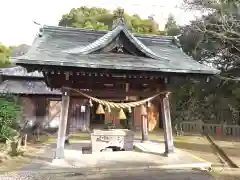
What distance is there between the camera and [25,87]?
18625 mm

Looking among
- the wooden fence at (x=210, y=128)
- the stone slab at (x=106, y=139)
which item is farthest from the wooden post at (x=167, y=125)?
the wooden fence at (x=210, y=128)

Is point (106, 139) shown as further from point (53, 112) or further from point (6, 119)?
point (53, 112)

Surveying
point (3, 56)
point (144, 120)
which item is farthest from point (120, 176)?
point (3, 56)

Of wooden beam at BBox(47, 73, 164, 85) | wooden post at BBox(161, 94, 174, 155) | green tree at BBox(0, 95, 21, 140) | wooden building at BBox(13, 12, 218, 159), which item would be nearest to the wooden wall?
green tree at BBox(0, 95, 21, 140)

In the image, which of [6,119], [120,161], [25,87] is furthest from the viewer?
[25,87]

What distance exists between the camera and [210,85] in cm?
1950

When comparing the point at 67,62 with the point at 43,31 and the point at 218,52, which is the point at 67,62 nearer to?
the point at 43,31

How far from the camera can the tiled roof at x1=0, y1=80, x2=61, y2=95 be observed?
17.6 m

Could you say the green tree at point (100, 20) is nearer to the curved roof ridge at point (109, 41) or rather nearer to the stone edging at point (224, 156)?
the stone edging at point (224, 156)

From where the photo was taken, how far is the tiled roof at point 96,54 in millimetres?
7953

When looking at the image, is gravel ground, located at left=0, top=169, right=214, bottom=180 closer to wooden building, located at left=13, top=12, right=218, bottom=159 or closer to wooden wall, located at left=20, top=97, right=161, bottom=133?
wooden building, located at left=13, top=12, right=218, bottom=159

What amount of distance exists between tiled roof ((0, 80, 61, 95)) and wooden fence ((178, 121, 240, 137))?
1037cm

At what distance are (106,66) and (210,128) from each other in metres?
13.5

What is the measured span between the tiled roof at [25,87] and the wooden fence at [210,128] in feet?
34.0
